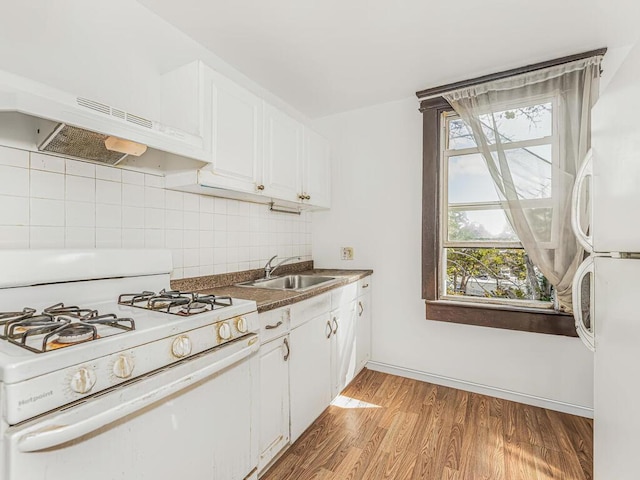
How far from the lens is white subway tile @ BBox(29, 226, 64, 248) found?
4.00 feet

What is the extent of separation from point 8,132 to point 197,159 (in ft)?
2.09

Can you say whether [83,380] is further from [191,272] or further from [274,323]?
[191,272]

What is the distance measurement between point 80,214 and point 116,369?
856 millimetres

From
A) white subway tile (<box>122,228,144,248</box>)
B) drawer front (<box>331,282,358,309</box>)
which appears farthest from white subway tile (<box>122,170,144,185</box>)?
drawer front (<box>331,282,358,309</box>)

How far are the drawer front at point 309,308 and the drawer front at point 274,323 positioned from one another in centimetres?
5

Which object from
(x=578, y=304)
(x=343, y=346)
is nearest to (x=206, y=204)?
(x=343, y=346)

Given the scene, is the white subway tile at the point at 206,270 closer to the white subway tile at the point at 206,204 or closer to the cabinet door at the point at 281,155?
the white subway tile at the point at 206,204

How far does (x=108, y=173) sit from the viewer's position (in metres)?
1.46

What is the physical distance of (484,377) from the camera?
7.62 ft

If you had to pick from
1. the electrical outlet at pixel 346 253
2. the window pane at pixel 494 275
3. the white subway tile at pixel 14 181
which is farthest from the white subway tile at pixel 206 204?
the window pane at pixel 494 275

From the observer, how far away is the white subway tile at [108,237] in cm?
142

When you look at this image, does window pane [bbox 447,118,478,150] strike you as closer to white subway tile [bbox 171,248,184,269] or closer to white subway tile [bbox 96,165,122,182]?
white subway tile [bbox 171,248,184,269]

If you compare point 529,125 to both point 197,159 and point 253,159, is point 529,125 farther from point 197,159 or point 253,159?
point 197,159

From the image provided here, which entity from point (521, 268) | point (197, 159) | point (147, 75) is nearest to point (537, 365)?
point (521, 268)
